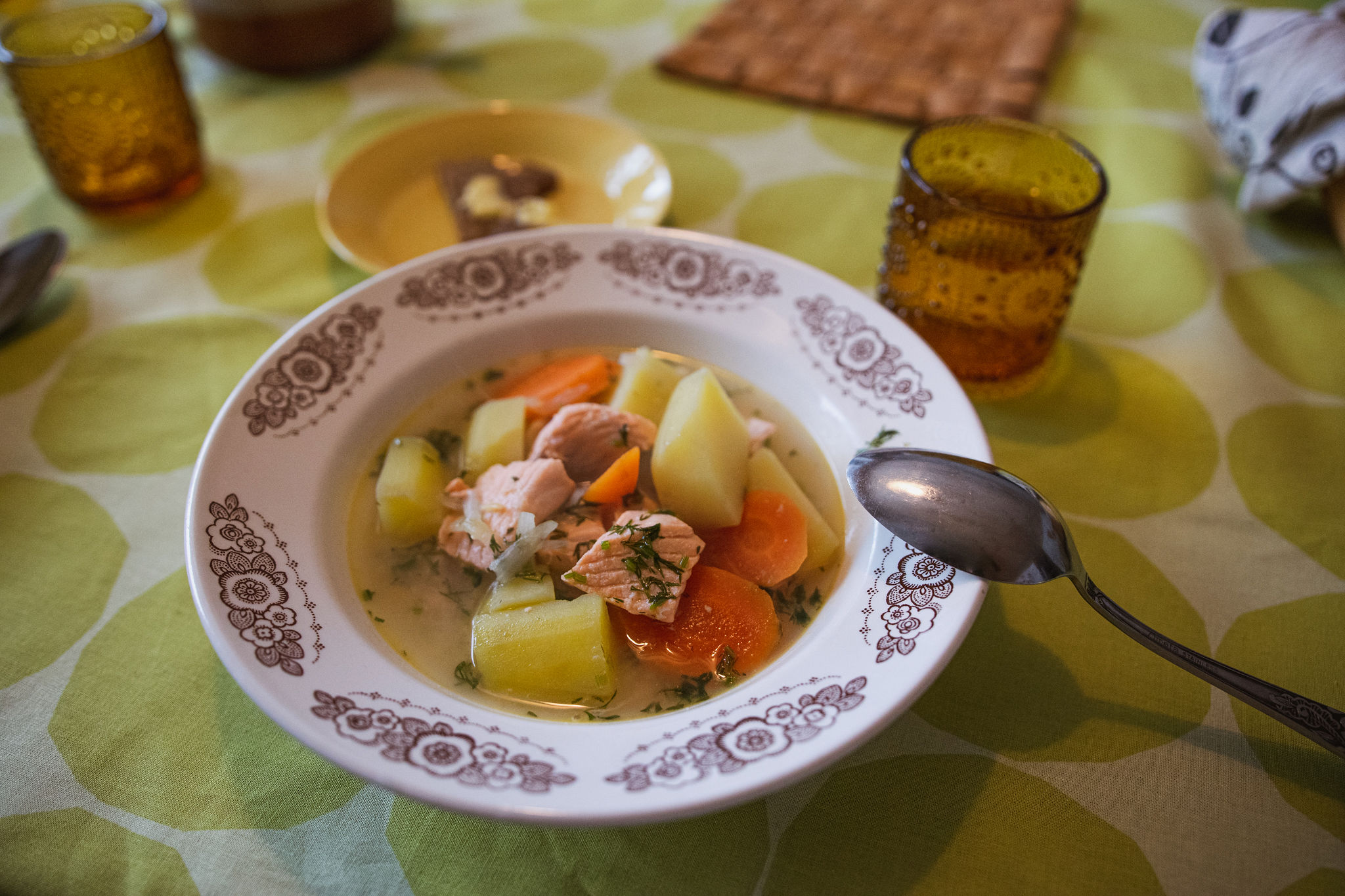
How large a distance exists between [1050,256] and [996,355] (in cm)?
21

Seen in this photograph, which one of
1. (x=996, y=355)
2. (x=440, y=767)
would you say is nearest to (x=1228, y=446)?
(x=996, y=355)

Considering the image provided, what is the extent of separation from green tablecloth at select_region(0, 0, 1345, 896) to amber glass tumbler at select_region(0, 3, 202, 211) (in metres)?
0.11

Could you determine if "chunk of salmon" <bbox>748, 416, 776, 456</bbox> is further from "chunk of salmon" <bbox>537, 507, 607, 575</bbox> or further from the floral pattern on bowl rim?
"chunk of salmon" <bbox>537, 507, 607, 575</bbox>

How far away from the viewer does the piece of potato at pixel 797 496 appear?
126cm

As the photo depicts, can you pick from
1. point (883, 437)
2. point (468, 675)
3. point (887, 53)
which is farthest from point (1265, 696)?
point (887, 53)

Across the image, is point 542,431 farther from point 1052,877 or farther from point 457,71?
point 457,71

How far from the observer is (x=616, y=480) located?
1306 mm

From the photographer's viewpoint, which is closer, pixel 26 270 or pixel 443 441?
pixel 443 441

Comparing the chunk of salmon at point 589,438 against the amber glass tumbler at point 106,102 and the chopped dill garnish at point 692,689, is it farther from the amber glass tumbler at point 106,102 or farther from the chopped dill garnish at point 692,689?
the amber glass tumbler at point 106,102

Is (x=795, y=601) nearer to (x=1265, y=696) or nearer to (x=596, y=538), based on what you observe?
(x=596, y=538)

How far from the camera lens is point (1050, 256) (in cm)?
145

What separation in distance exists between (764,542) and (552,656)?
1.20 ft

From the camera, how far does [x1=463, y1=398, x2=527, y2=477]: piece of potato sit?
137cm

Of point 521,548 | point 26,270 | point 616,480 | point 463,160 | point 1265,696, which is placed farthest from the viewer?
point 463,160
